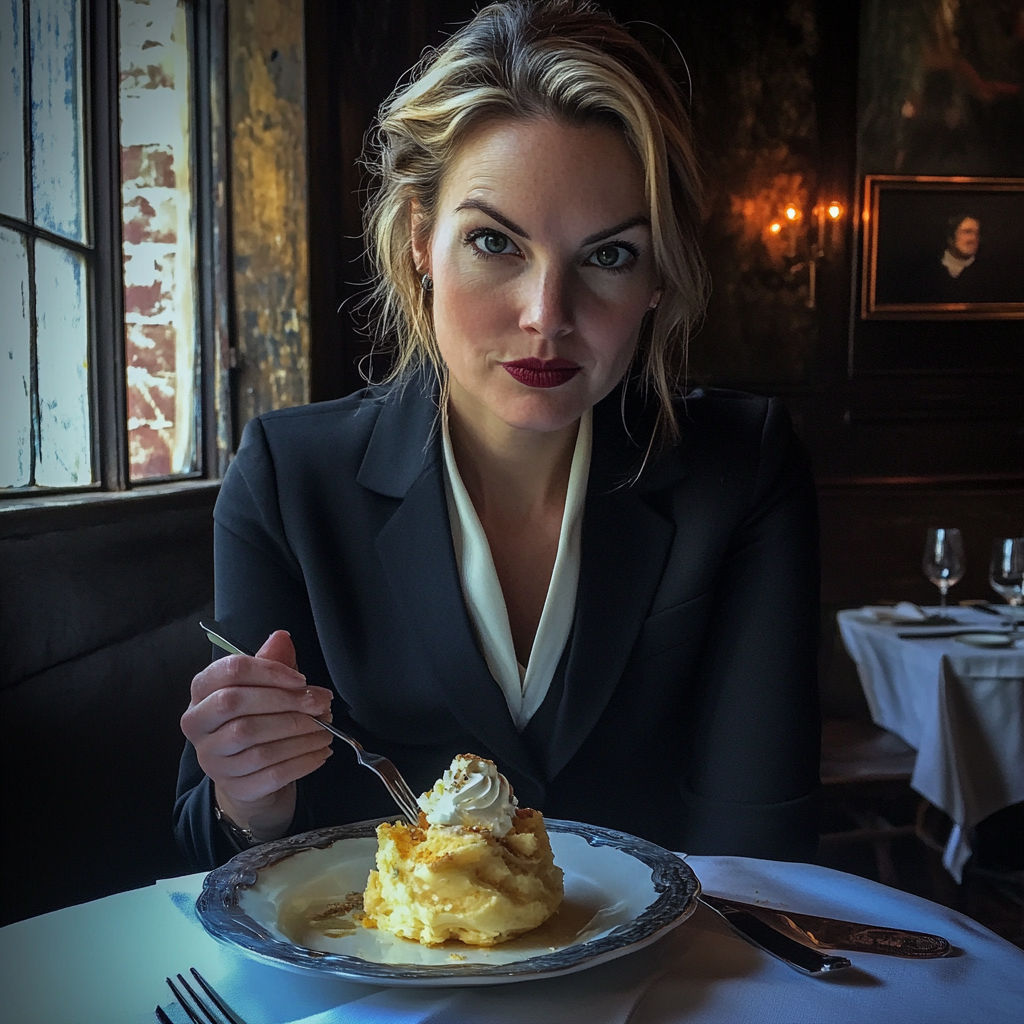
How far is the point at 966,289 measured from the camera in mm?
5219

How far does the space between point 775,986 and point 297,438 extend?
3.39ft

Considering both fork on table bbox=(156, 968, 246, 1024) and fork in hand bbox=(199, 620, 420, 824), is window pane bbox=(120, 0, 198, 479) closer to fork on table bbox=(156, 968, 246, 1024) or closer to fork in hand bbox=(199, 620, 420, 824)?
fork in hand bbox=(199, 620, 420, 824)

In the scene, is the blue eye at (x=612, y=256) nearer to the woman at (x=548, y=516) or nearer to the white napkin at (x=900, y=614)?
the woman at (x=548, y=516)

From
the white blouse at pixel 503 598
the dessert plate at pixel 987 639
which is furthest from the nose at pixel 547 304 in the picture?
Result: the dessert plate at pixel 987 639

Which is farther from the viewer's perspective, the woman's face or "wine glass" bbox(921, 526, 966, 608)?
"wine glass" bbox(921, 526, 966, 608)

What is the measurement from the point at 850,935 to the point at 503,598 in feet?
2.27

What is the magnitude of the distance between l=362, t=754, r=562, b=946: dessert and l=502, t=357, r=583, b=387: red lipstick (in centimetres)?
58

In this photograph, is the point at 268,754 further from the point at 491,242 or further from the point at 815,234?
the point at 815,234

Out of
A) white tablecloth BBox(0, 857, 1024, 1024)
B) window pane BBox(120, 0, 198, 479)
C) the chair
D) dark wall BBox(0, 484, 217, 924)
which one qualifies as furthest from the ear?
the chair

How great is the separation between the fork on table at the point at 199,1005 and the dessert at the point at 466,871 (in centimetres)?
14

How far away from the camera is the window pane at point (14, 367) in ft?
5.62

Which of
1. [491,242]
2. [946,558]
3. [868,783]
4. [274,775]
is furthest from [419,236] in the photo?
[946,558]

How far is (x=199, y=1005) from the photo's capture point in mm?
653

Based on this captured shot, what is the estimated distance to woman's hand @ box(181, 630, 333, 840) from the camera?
934mm
